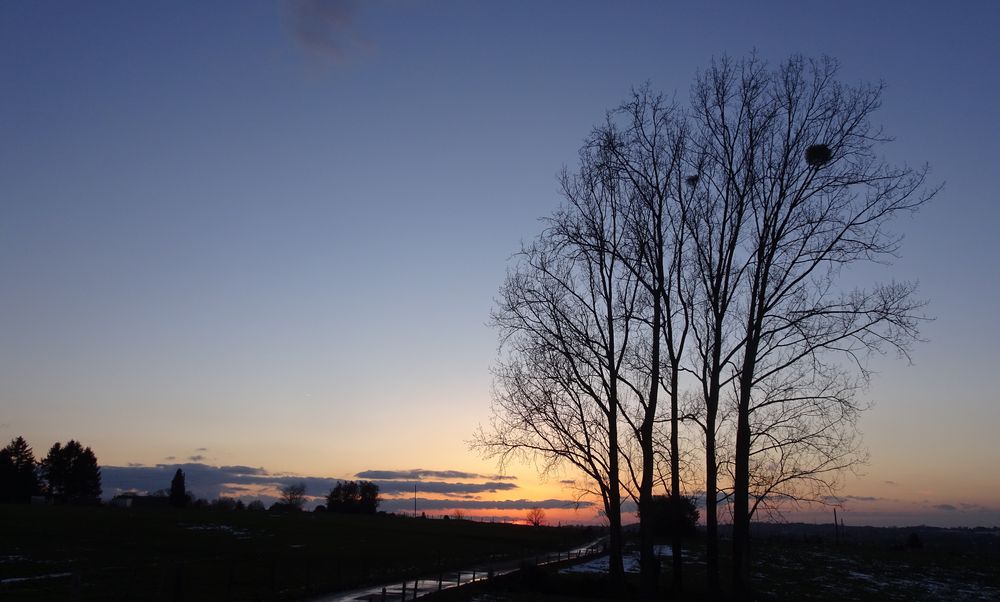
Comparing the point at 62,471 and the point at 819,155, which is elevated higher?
the point at 819,155

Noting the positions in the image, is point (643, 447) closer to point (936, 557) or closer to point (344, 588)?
point (344, 588)

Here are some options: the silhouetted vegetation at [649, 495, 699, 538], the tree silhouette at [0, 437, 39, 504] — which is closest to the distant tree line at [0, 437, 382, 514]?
the tree silhouette at [0, 437, 39, 504]

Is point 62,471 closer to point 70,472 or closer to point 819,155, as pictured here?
point 70,472

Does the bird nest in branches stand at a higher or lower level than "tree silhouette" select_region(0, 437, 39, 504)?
higher

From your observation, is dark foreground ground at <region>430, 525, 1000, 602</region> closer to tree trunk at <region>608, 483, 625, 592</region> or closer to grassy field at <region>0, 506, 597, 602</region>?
tree trunk at <region>608, 483, 625, 592</region>

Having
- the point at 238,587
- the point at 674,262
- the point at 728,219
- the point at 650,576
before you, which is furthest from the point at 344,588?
the point at 728,219

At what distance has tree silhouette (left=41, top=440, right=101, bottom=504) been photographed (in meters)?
119

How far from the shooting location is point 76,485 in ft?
392

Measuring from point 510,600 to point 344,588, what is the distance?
10.8 meters

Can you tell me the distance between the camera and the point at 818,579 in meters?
49.8

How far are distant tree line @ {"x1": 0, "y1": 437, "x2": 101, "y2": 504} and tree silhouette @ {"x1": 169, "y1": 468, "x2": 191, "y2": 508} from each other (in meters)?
11.2

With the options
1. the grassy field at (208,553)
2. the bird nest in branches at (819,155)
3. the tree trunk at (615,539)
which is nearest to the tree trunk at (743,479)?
the bird nest in branches at (819,155)

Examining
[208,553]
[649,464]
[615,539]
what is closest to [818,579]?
[615,539]

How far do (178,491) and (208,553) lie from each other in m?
75.3
